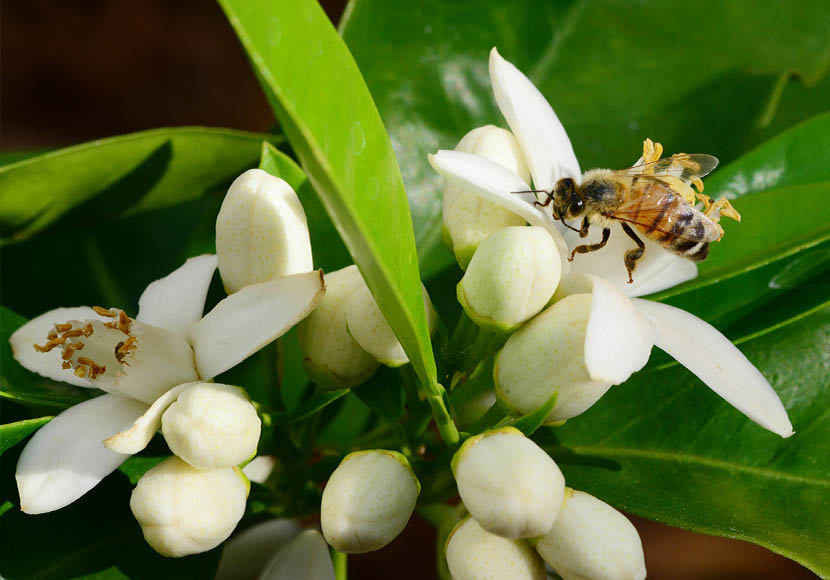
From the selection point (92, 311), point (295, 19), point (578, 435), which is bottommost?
point (578, 435)

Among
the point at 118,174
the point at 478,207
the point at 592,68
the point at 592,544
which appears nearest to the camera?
the point at 592,544

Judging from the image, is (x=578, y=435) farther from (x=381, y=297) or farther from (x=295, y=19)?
(x=295, y=19)

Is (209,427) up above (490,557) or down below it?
above

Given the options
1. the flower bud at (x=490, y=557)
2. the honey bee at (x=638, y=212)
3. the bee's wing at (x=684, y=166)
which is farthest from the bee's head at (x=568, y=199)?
the flower bud at (x=490, y=557)

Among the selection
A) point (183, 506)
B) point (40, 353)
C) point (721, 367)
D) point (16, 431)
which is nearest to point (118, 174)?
point (40, 353)

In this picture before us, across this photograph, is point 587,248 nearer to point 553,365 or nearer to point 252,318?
point 553,365

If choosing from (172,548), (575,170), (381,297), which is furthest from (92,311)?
(575,170)

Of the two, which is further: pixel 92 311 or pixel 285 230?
pixel 92 311
